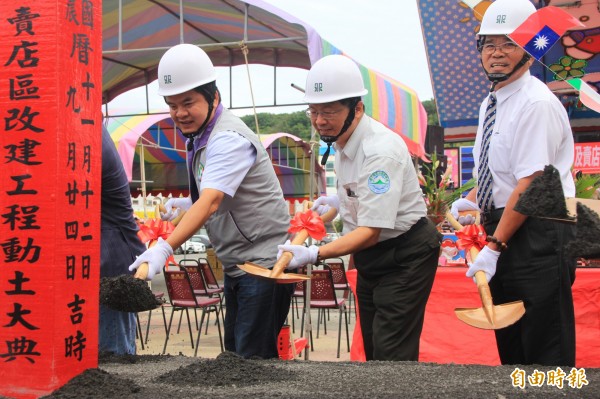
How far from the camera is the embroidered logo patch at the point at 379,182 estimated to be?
277cm

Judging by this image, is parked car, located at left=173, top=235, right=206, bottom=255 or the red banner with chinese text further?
parked car, located at left=173, top=235, right=206, bottom=255

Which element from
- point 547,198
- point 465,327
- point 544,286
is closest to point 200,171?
point 544,286

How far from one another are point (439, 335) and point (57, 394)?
3854mm

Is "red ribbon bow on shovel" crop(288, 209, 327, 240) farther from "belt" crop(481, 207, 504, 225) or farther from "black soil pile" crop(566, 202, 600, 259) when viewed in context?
"black soil pile" crop(566, 202, 600, 259)

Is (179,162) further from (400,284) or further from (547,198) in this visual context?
(547,198)

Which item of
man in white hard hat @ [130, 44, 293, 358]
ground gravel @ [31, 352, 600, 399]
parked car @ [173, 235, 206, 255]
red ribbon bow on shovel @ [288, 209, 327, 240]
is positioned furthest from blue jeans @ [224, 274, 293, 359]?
parked car @ [173, 235, 206, 255]

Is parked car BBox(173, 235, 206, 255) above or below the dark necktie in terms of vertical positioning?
below

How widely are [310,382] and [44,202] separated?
3.12 feet

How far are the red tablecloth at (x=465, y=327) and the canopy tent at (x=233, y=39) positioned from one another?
2.60m

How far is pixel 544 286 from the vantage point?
8.67 feet

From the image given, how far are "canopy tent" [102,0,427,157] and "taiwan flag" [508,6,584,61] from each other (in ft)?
14.3

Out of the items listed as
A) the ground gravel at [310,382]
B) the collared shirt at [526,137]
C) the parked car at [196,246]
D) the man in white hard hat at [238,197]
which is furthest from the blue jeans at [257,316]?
the parked car at [196,246]

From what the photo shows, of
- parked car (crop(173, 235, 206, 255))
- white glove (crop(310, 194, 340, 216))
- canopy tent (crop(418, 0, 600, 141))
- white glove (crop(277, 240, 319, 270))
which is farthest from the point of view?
A: parked car (crop(173, 235, 206, 255))

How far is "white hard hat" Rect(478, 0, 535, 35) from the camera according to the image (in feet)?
9.14
